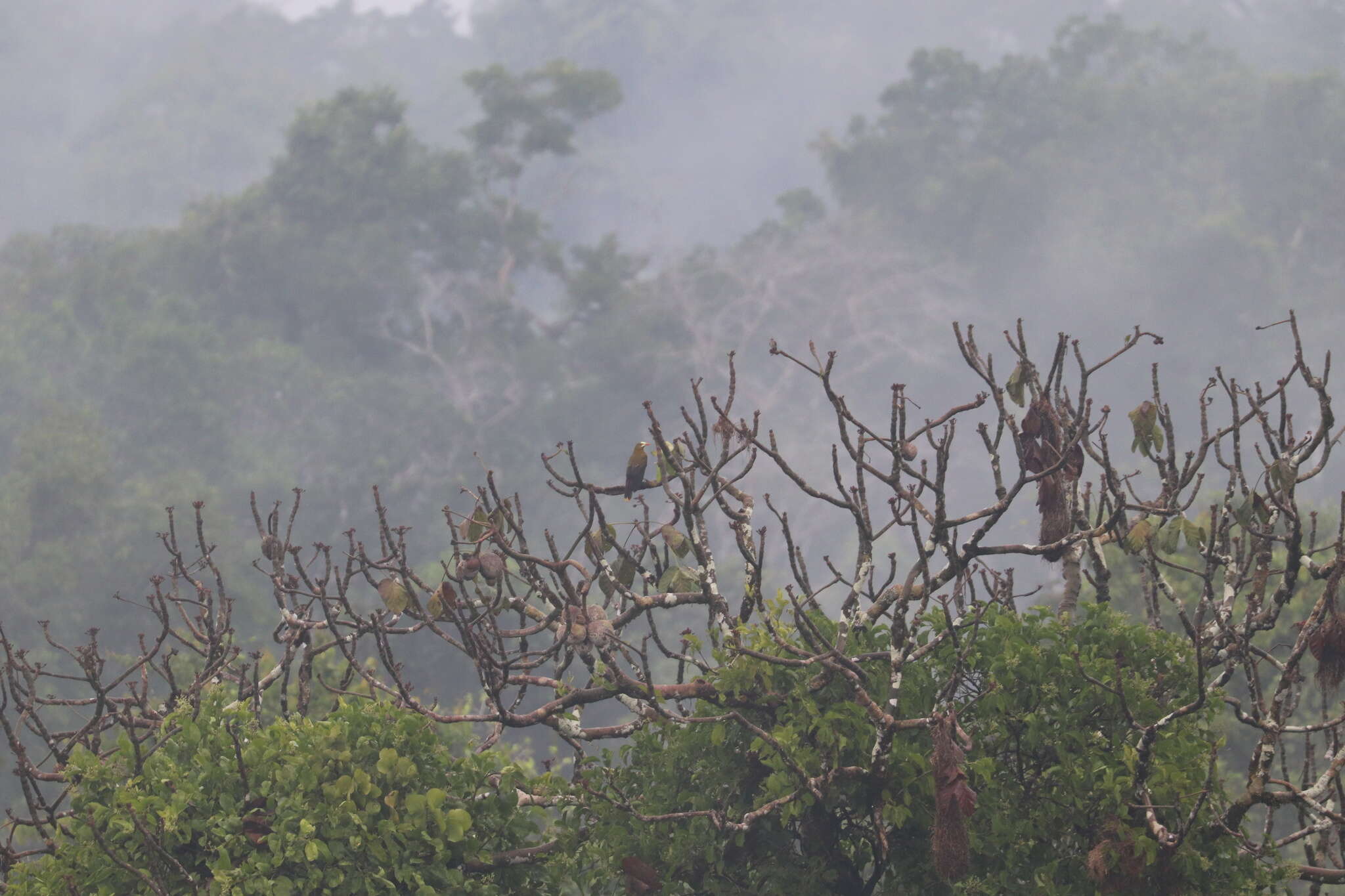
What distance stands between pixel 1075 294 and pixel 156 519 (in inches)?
1101

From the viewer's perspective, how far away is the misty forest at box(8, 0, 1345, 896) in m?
4.34

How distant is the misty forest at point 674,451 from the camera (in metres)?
4.34

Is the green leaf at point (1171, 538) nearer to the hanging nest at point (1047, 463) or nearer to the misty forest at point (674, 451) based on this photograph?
the misty forest at point (674, 451)

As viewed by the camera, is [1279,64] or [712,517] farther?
[1279,64]

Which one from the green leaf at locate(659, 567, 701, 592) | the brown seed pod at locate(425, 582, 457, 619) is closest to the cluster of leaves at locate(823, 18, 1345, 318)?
the green leaf at locate(659, 567, 701, 592)

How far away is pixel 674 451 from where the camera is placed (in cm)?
499

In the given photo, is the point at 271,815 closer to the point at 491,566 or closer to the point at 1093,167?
the point at 491,566

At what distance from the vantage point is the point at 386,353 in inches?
1389

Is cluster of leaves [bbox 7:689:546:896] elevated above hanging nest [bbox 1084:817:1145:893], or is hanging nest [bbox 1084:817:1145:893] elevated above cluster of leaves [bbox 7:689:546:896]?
cluster of leaves [bbox 7:689:546:896]

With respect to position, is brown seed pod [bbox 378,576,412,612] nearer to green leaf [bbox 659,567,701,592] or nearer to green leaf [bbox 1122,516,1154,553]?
green leaf [bbox 659,567,701,592]

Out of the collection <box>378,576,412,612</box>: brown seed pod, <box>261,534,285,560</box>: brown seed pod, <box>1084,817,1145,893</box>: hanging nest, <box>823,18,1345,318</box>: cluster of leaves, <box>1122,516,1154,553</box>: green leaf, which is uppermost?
<box>823,18,1345,318</box>: cluster of leaves

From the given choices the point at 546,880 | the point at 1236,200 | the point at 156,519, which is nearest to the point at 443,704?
the point at 156,519

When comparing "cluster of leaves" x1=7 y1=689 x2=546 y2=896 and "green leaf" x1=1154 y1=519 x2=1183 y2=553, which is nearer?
"cluster of leaves" x1=7 y1=689 x2=546 y2=896

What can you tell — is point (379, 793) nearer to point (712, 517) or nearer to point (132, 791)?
point (132, 791)
